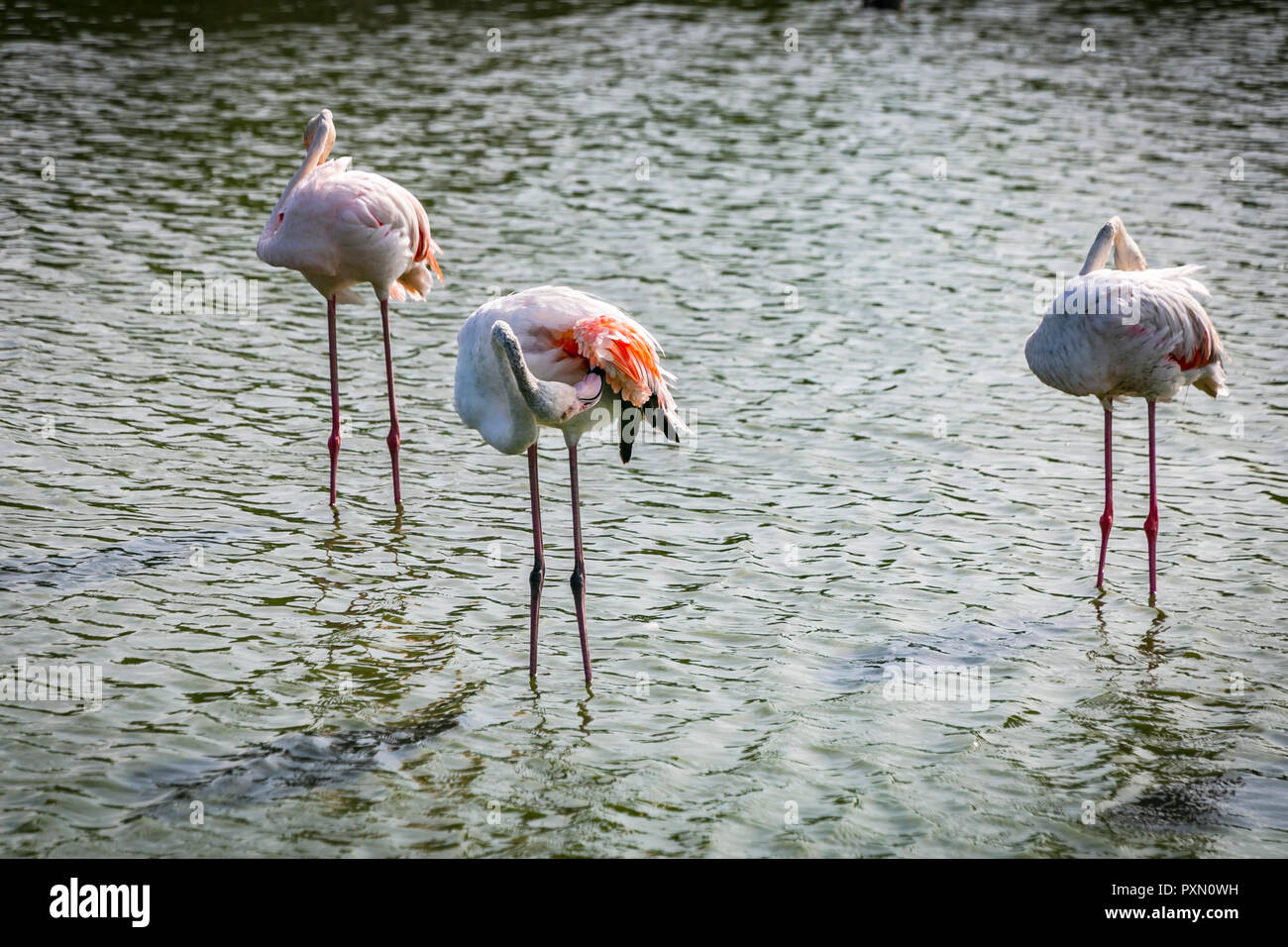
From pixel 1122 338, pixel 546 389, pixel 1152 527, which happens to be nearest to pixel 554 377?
pixel 546 389

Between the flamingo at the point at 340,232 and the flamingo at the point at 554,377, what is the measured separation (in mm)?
2010

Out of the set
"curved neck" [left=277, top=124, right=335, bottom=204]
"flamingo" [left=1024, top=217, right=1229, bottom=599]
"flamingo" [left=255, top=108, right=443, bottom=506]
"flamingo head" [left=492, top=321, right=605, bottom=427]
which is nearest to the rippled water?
"flamingo" [left=1024, top=217, right=1229, bottom=599]

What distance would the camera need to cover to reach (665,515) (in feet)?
28.5

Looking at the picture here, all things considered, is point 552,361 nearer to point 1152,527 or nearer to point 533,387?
point 533,387

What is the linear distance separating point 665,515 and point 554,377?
233 cm

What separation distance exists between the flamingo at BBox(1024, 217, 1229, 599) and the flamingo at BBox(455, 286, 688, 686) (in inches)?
82.4

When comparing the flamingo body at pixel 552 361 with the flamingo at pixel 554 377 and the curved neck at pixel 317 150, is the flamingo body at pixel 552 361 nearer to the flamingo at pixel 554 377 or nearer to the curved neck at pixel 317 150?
the flamingo at pixel 554 377

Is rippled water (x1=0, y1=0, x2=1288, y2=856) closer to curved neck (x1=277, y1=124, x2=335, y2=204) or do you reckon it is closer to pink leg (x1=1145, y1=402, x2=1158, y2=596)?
pink leg (x1=1145, y1=402, x2=1158, y2=596)

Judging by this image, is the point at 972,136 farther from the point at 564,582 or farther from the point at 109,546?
the point at 109,546

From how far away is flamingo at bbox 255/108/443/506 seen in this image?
27.1 ft

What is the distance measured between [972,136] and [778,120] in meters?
2.62

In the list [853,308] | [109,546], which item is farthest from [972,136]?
[109,546]

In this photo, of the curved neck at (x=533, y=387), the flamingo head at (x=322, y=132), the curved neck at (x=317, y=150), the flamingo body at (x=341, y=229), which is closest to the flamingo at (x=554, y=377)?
the curved neck at (x=533, y=387)

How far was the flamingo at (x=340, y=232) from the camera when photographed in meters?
8.26
